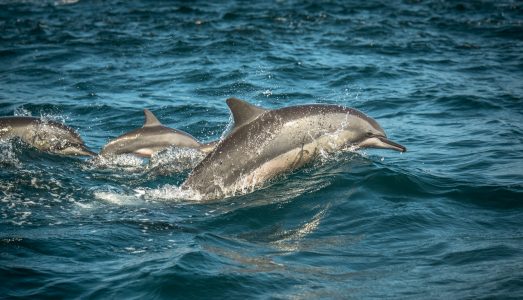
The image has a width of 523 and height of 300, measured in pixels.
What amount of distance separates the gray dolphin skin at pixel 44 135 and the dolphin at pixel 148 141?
501 mm

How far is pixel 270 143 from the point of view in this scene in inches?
430

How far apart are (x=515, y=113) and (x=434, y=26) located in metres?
13.4

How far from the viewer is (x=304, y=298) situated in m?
A: 7.04

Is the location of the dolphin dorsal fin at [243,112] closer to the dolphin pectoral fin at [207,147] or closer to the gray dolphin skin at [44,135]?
the dolphin pectoral fin at [207,147]

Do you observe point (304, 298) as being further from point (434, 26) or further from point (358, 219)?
point (434, 26)

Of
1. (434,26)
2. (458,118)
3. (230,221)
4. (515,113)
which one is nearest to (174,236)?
(230,221)

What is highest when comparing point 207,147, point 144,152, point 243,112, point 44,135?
point 243,112

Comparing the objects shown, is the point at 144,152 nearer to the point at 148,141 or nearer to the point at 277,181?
the point at 148,141

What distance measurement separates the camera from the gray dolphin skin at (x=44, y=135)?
532 inches

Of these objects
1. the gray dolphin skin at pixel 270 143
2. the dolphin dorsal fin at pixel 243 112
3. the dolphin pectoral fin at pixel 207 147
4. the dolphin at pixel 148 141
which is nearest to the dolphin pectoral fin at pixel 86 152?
the dolphin at pixel 148 141

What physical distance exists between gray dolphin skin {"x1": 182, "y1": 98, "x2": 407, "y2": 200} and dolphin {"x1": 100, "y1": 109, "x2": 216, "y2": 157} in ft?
8.30

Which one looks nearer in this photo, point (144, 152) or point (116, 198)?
point (116, 198)

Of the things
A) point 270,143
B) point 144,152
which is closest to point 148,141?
point 144,152

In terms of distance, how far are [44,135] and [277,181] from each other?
558cm
